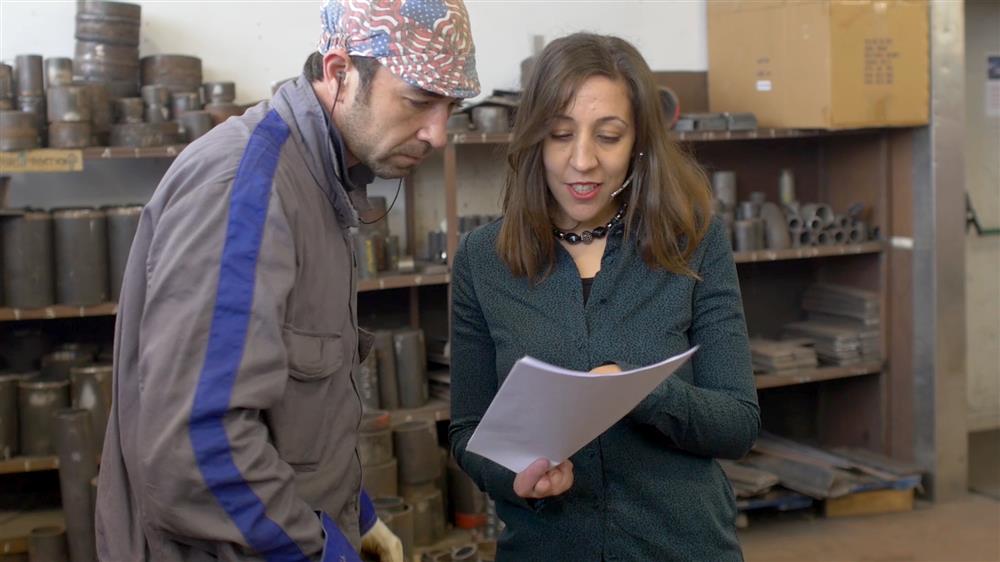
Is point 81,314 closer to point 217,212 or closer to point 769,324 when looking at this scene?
point 217,212

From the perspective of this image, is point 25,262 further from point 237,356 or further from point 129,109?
point 237,356

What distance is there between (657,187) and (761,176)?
3.41 metres

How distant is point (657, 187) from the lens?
189 centimetres

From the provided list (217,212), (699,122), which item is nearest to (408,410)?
(699,122)

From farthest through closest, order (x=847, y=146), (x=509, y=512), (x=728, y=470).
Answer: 1. (x=847, y=146)
2. (x=728, y=470)
3. (x=509, y=512)

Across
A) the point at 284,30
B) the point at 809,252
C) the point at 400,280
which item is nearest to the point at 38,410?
the point at 400,280

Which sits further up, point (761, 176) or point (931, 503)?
point (761, 176)

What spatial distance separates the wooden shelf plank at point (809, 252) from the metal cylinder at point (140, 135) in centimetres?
224

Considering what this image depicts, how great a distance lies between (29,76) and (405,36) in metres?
2.78

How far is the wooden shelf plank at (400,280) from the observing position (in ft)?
13.2

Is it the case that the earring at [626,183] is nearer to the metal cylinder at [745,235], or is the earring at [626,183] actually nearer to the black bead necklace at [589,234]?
the black bead necklace at [589,234]

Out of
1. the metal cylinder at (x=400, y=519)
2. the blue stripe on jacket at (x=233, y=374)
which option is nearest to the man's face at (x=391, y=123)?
the blue stripe on jacket at (x=233, y=374)

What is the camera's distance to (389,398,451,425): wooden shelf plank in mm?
4172

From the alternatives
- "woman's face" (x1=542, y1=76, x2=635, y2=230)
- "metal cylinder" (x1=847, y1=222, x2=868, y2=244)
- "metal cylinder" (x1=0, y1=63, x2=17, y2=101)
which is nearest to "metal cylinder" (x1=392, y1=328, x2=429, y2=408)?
"metal cylinder" (x1=0, y1=63, x2=17, y2=101)
